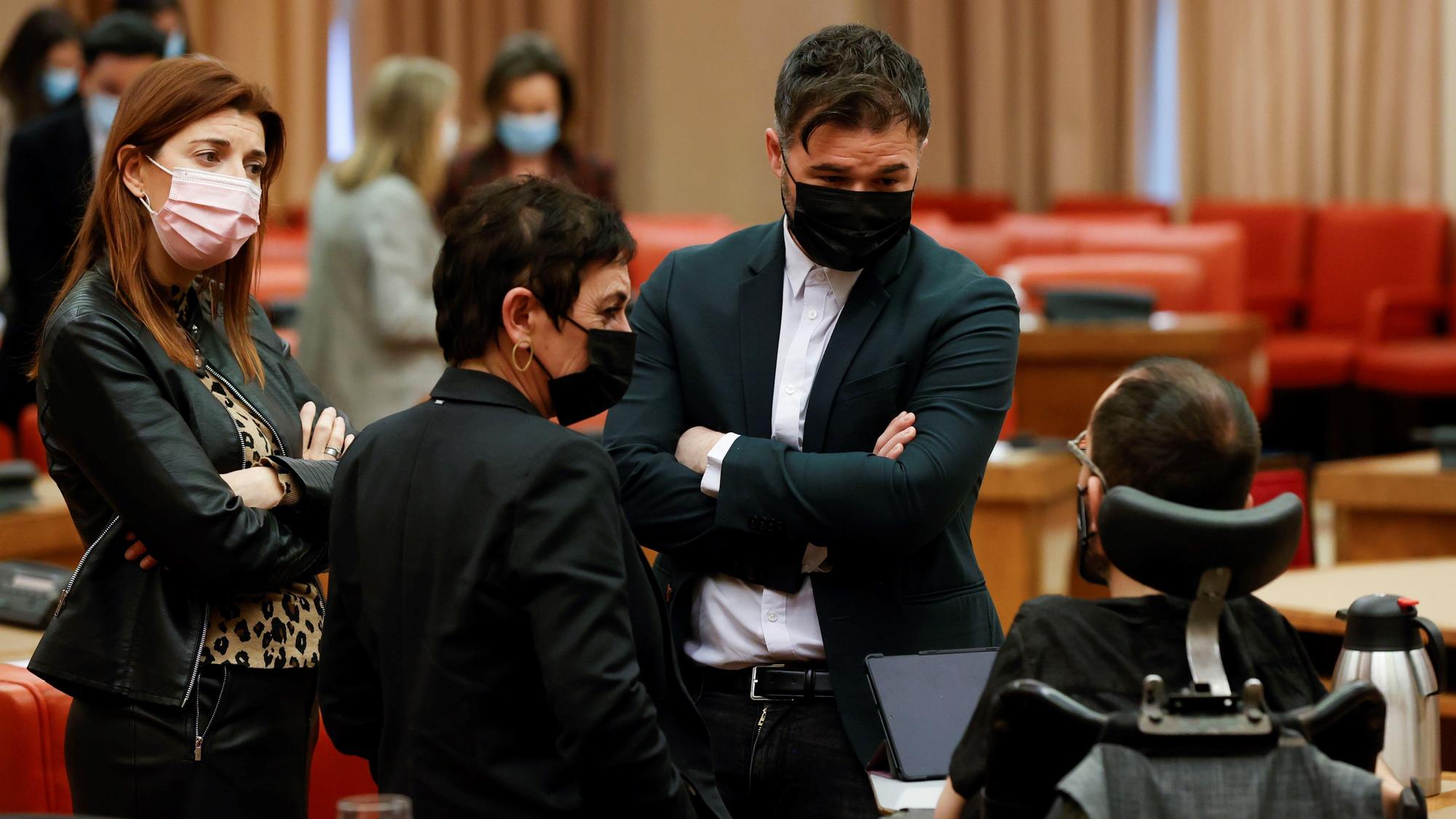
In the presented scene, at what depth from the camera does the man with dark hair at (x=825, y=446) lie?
2.02 metres

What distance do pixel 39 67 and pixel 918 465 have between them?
4844 mm

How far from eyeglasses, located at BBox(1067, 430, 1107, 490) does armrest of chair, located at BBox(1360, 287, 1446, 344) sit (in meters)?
7.24

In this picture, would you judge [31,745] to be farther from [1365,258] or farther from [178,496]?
[1365,258]

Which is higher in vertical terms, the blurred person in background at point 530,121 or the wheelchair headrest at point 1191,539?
the blurred person in background at point 530,121

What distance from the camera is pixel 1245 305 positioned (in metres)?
9.03

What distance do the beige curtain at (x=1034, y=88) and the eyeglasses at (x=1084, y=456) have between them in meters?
8.57

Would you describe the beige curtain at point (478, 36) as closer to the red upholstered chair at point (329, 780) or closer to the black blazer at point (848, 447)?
the red upholstered chair at point (329, 780)

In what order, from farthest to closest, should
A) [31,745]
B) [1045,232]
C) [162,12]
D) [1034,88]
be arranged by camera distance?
[1034,88], [1045,232], [162,12], [31,745]

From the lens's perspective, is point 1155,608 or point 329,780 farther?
point 329,780

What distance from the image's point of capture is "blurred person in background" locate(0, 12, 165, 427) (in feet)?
13.2

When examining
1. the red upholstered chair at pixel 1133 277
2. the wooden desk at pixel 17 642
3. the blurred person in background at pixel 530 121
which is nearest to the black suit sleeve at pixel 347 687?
the wooden desk at pixel 17 642

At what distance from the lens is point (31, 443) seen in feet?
15.6

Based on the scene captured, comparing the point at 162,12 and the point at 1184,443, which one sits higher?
the point at 162,12

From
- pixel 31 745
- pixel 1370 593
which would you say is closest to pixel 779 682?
pixel 31 745
